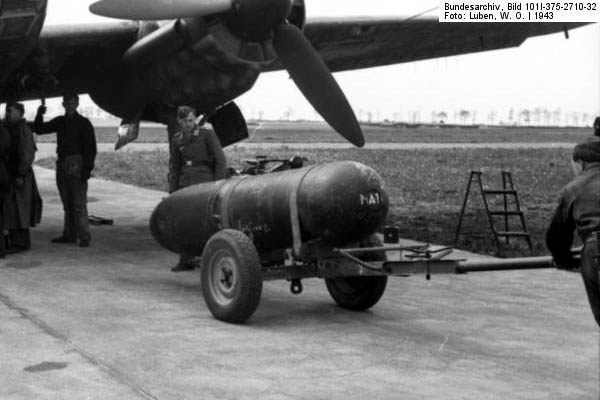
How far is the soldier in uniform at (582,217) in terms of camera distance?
5.01 metres

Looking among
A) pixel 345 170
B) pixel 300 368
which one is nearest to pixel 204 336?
pixel 300 368

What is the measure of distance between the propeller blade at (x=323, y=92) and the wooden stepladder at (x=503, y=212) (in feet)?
8.38

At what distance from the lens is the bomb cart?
7.14 meters

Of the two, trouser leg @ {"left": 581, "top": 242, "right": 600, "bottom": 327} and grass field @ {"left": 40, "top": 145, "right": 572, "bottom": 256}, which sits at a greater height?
trouser leg @ {"left": 581, "top": 242, "right": 600, "bottom": 327}

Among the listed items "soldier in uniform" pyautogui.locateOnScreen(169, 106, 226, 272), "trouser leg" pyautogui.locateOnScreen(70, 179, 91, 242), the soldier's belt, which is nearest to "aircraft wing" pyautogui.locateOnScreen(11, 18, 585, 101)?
"trouser leg" pyautogui.locateOnScreen(70, 179, 91, 242)

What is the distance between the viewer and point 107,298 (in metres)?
8.39

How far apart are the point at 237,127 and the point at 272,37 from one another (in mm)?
3213

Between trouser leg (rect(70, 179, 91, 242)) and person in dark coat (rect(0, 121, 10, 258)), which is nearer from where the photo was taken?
person in dark coat (rect(0, 121, 10, 258))

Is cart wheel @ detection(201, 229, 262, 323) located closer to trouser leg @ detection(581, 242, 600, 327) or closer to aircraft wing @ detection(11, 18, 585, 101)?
trouser leg @ detection(581, 242, 600, 327)

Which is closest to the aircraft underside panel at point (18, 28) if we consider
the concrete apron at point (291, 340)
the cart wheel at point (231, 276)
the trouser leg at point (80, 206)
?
the trouser leg at point (80, 206)

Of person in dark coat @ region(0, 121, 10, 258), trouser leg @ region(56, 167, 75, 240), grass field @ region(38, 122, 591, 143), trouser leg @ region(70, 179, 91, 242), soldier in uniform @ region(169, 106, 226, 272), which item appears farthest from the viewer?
grass field @ region(38, 122, 591, 143)

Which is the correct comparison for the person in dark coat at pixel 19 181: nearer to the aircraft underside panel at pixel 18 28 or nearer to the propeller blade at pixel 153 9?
the aircraft underside panel at pixel 18 28

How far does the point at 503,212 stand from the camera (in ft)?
42.5

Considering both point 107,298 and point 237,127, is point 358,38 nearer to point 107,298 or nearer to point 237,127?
point 237,127
